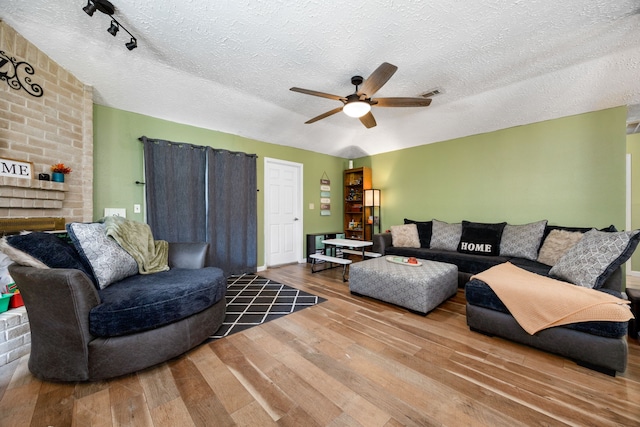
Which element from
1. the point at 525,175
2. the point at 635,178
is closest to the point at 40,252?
the point at 525,175

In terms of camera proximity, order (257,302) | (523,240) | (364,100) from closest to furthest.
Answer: (364,100) → (257,302) → (523,240)

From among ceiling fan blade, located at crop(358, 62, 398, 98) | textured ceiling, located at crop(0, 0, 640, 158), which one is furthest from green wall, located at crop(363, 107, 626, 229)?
ceiling fan blade, located at crop(358, 62, 398, 98)

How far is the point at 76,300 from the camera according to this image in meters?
1.41

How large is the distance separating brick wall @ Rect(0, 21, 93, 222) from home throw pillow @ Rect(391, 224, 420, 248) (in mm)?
4153

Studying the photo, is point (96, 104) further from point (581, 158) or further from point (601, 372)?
point (581, 158)

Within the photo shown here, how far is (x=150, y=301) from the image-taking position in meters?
1.61

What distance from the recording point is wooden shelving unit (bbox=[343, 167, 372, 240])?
534cm

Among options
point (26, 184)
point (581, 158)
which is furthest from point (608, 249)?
point (26, 184)

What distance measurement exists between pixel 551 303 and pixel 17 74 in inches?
180

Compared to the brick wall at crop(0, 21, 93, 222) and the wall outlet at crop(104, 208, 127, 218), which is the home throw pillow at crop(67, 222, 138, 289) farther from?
the wall outlet at crop(104, 208, 127, 218)

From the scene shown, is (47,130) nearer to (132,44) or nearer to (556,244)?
(132,44)

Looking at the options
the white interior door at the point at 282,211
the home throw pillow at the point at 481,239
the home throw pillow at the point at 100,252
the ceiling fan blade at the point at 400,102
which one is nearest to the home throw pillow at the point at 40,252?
the home throw pillow at the point at 100,252

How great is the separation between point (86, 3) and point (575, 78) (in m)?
4.71

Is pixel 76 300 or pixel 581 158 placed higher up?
pixel 581 158
